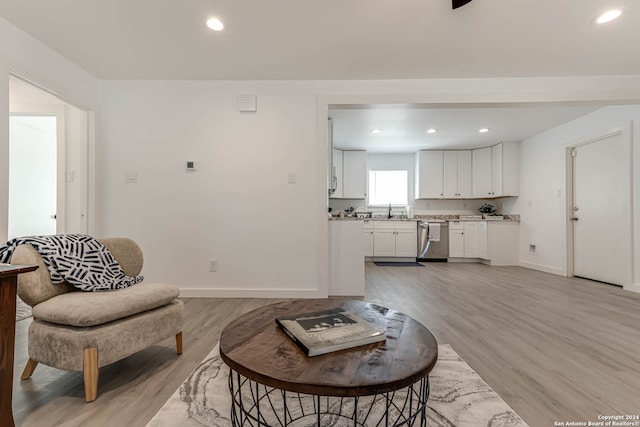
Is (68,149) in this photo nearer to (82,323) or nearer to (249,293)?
(249,293)

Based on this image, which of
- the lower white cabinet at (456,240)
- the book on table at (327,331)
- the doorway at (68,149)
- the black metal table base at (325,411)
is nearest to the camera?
the book on table at (327,331)

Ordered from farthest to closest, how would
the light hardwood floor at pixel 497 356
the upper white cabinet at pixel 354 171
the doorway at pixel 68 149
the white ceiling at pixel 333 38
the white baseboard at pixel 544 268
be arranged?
the upper white cabinet at pixel 354 171 → the white baseboard at pixel 544 268 → the doorway at pixel 68 149 → the white ceiling at pixel 333 38 → the light hardwood floor at pixel 497 356

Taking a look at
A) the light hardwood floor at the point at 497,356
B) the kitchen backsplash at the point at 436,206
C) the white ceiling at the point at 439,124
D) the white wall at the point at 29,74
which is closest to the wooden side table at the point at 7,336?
the light hardwood floor at the point at 497,356

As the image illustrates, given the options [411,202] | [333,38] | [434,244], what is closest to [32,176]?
[333,38]

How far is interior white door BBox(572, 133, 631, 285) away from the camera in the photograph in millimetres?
3672

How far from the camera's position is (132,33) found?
2.38 meters

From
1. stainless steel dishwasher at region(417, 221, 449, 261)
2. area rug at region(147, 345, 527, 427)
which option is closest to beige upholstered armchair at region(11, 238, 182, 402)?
area rug at region(147, 345, 527, 427)

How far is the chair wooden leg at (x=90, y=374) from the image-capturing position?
54.7 inches

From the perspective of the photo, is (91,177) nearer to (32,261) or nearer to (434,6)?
(32,261)

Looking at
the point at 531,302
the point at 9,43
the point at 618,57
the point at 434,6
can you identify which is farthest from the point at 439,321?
the point at 9,43

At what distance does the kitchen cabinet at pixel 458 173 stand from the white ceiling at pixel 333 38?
3.15 meters

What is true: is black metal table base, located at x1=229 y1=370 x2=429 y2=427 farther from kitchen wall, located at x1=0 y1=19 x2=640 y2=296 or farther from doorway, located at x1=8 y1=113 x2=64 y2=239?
doorway, located at x1=8 y1=113 x2=64 y2=239

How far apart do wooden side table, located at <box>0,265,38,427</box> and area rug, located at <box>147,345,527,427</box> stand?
1.72 feet

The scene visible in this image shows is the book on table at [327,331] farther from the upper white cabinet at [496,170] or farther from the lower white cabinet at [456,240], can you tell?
the upper white cabinet at [496,170]
